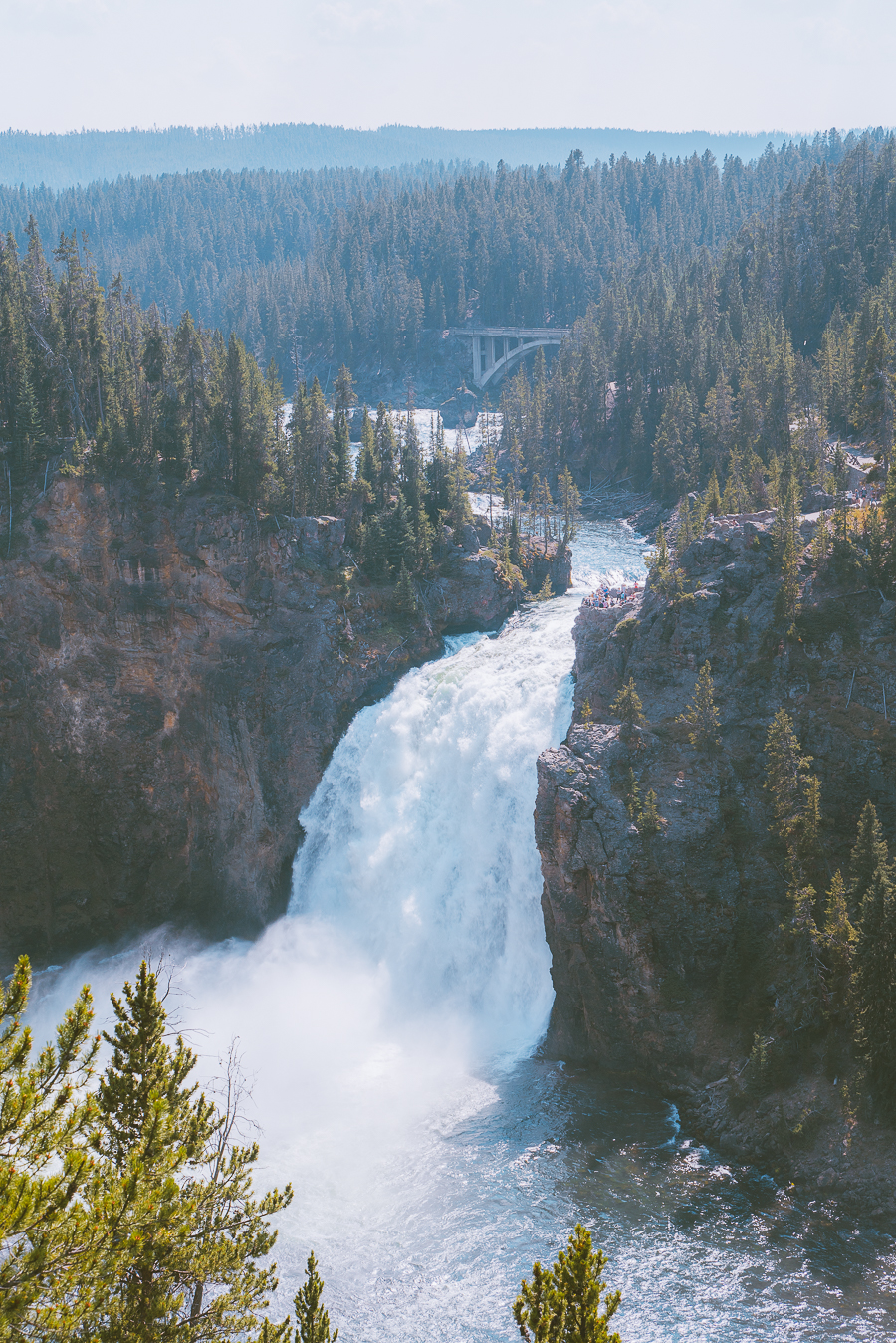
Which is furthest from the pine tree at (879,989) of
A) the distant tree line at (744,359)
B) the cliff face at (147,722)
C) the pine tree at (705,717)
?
the distant tree line at (744,359)

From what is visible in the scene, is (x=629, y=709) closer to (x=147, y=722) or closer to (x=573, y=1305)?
(x=147, y=722)

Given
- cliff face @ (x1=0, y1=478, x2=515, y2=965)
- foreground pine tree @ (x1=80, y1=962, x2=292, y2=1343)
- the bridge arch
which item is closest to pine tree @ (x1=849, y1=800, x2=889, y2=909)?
foreground pine tree @ (x1=80, y1=962, x2=292, y2=1343)

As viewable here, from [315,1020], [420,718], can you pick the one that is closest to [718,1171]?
[315,1020]

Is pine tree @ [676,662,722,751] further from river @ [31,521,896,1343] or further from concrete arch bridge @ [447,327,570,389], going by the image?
concrete arch bridge @ [447,327,570,389]

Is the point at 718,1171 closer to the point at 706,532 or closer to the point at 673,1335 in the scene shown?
the point at 673,1335

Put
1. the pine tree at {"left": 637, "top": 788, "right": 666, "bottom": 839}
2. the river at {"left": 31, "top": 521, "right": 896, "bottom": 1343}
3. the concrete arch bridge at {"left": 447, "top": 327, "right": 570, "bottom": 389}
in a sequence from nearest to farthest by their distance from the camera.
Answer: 1. the river at {"left": 31, "top": 521, "right": 896, "bottom": 1343}
2. the pine tree at {"left": 637, "top": 788, "right": 666, "bottom": 839}
3. the concrete arch bridge at {"left": 447, "top": 327, "right": 570, "bottom": 389}
